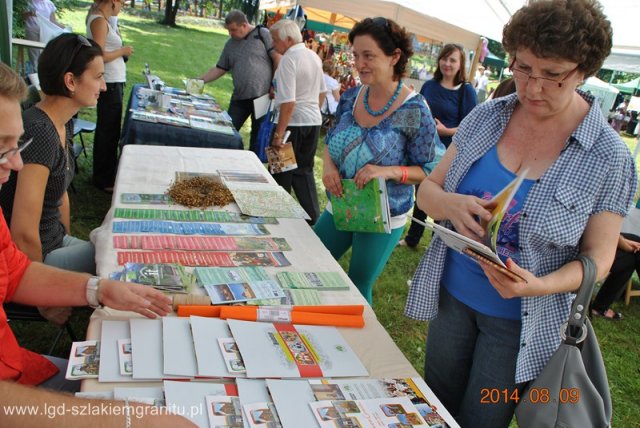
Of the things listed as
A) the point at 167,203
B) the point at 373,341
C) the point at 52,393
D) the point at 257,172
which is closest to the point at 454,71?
the point at 257,172

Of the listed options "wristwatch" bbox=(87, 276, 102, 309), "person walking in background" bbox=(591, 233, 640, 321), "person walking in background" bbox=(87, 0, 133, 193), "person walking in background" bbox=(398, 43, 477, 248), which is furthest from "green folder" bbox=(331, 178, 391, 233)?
"person walking in background" bbox=(87, 0, 133, 193)

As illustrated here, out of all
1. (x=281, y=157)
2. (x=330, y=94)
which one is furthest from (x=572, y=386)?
(x=330, y=94)

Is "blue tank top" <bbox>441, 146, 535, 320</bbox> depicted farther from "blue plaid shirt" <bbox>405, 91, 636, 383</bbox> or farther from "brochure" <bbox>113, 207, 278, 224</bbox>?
"brochure" <bbox>113, 207, 278, 224</bbox>

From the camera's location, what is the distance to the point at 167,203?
2.31m

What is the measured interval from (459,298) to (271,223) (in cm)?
101

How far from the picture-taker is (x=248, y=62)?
5133 mm

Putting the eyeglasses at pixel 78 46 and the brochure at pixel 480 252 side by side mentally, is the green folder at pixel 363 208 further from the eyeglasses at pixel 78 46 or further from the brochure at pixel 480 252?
the eyeglasses at pixel 78 46

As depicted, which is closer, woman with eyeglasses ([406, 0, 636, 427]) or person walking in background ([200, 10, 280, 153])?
woman with eyeglasses ([406, 0, 636, 427])

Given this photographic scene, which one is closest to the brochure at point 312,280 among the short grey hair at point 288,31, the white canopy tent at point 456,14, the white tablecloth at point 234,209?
the white tablecloth at point 234,209

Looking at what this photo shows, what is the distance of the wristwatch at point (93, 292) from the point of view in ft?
4.79

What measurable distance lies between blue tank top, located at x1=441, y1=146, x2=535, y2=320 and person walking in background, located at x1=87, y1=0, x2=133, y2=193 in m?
3.80

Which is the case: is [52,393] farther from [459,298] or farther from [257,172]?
[257,172]

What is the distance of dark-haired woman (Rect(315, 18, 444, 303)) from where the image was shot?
2.22 meters

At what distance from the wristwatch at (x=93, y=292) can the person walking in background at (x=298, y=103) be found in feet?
8.83
